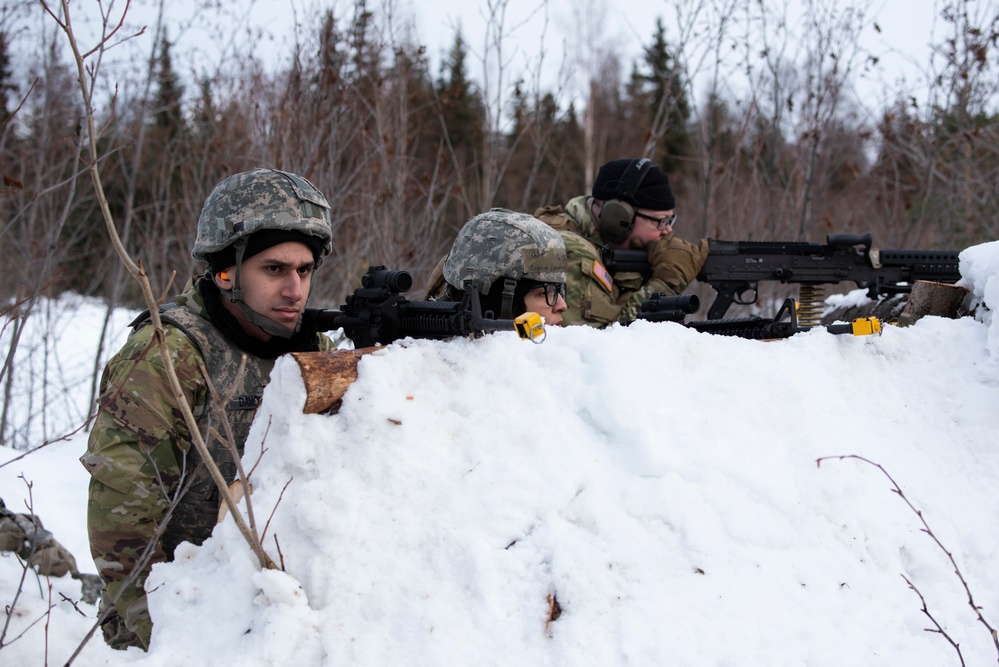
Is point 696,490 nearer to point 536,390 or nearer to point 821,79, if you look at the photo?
point 536,390

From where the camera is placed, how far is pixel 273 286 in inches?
104

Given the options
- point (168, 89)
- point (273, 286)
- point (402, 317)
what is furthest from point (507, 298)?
point (168, 89)

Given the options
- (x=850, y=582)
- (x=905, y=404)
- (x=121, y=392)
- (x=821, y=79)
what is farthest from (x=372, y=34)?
(x=850, y=582)

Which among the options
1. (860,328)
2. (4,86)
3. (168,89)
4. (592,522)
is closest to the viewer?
(592,522)

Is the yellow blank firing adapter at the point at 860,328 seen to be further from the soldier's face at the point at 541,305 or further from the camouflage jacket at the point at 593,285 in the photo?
the camouflage jacket at the point at 593,285

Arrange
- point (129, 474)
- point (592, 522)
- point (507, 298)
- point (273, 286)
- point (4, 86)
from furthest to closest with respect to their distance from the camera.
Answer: point (4, 86) < point (507, 298) < point (273, 286) < point (129, 474) < point (592, 522)

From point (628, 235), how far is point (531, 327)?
3.10 metres

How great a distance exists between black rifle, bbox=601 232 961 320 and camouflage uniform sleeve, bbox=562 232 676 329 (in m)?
0.20

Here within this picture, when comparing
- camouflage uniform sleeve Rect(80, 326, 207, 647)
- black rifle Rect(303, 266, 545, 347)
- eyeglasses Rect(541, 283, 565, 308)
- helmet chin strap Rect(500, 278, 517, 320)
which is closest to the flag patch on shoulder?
eyeglasses Rect(541, 283, 565, 308)

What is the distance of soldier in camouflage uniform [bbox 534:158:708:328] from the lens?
470cm

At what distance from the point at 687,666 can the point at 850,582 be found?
0.53 m

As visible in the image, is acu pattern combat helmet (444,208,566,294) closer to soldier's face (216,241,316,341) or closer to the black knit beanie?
soldier's face (216,241,316,341)

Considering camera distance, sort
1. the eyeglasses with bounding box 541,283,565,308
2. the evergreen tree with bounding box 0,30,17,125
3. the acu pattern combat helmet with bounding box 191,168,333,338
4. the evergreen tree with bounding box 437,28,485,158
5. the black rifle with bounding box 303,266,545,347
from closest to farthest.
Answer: the black rifle with bounding box 303,266,545,347
the acu pattern combat helmet with bounding box 191,168,333,338
the eyeglasses with bounding box 541,283,565,308
the evergreen tree with bounding box 0,30,17,125
the evergreen tree with bounding box 437,28,485,158

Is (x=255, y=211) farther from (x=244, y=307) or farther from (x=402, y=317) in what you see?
(x=402, y=317)
